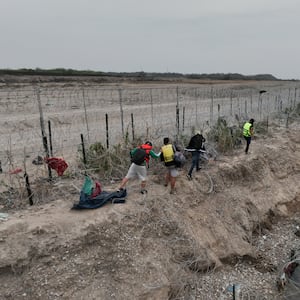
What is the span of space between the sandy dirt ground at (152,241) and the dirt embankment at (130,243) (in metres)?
0.02

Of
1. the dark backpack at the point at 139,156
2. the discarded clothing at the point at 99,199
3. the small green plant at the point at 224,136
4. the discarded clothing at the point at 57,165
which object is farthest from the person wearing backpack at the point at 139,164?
the small green plant at the point at 224,136

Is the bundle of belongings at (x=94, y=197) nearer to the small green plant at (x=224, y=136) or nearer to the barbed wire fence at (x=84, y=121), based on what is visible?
the barbed wire fence at (x=84, y=121)

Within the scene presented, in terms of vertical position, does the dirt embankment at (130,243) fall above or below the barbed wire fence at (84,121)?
below

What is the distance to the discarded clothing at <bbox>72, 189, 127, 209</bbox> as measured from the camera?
6.74m

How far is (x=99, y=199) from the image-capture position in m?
6.89

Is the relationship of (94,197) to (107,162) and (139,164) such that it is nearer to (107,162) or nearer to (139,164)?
(139,164)

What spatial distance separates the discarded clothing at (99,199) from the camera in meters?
6.74

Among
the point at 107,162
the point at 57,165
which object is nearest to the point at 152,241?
the point at 107,162

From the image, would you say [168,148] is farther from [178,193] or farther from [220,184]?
[220,184]

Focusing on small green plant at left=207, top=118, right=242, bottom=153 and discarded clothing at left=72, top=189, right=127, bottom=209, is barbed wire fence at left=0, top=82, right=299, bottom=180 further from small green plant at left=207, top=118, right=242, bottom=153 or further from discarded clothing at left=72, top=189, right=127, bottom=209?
discarded clothing at left=72, top=189, right=127, bottom=209

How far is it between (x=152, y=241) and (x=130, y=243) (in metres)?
0.52

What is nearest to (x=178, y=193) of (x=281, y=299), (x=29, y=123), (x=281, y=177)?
(x=281, y=299)

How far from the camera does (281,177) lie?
11.4 metres

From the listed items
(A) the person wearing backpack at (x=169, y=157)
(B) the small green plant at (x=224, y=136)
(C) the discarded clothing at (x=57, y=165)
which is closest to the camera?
(A) the person wearing backpack at (x=169, y=157)
